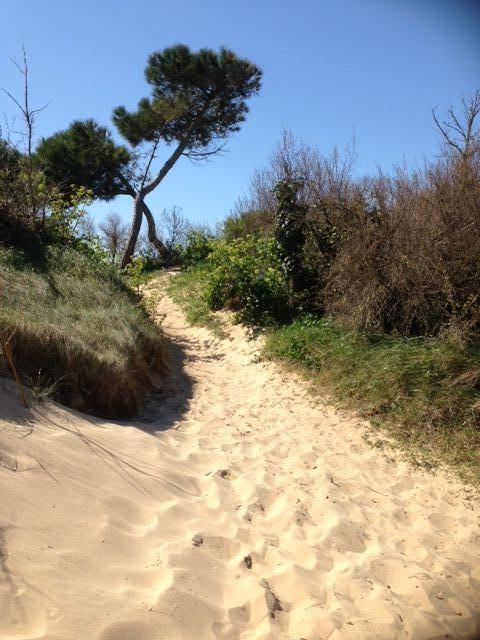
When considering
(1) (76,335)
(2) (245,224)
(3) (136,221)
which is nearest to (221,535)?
(1) (76,335)

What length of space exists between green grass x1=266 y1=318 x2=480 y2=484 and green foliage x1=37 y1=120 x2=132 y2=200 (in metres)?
13.4

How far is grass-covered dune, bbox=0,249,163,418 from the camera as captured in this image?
5.02 metres

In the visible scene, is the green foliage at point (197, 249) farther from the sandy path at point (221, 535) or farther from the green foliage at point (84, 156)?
the sandy path at point (221, 535)

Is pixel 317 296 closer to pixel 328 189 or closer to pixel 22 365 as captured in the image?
pixel 328 189

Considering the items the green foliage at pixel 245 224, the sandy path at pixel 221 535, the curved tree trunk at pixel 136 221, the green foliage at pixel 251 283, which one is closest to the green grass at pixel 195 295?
the green foliage at pixel 251 283

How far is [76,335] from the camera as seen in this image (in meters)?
5.66

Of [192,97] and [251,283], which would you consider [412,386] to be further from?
[192,97]

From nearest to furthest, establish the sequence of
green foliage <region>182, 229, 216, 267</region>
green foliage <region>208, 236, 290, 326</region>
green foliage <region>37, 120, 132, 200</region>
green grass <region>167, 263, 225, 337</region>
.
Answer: green foliage <region>208, 236, 290, 326</region>
green grass <region>167, 263, 225, 337</region>
green foliage <region>182, 229, 216, 267</region>
green foliage <region>37, 120, 132, 200</region>

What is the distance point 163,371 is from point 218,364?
44.3 inches

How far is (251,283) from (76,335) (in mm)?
4360

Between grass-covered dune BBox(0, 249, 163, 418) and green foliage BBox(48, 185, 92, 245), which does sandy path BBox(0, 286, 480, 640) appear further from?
green foliage BBox(48, 185, 92, 245)

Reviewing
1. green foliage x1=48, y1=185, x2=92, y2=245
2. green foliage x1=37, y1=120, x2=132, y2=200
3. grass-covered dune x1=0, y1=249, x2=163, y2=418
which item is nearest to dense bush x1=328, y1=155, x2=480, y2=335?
grass-covered dune x1=0, y1=249, x2=163, y2=418

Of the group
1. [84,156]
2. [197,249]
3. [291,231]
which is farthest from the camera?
[84,156]

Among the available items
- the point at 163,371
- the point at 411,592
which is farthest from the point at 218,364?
the point at 411,592
